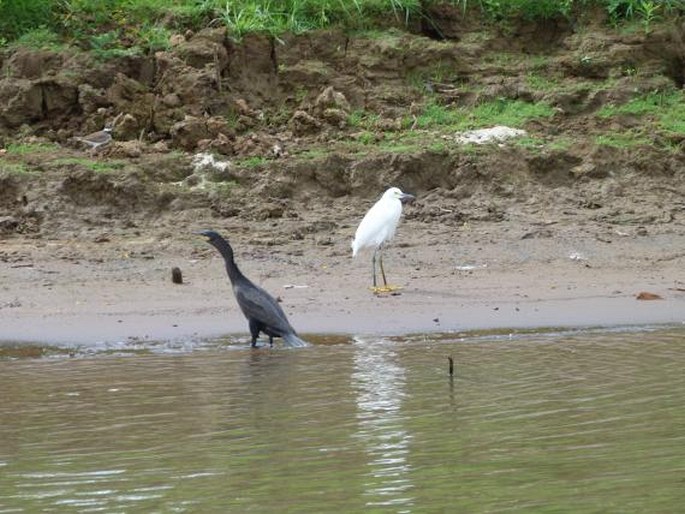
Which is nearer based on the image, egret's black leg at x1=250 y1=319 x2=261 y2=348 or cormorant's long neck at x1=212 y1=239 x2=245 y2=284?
egret's black leg at x1=250 y1=319 x2=261 y2=348

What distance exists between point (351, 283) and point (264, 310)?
1.82 m

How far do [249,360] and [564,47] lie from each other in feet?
22.3

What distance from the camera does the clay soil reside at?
10070mm

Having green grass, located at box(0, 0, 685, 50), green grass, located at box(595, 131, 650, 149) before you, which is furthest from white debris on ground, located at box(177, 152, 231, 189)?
green grass, located at box(595, 131, 650, 149)

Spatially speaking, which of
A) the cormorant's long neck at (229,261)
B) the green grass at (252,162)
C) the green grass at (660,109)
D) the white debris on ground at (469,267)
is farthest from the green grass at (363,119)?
the cormorant's long neck at (229,261)

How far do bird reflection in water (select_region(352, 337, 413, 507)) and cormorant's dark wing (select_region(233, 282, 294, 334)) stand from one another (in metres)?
0.51

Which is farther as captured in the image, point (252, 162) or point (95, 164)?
point (252, 162)

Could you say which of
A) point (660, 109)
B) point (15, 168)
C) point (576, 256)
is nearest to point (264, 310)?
point (576, 256)

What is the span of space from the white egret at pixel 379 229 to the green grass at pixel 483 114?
219 cm

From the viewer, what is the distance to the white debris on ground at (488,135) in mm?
12797

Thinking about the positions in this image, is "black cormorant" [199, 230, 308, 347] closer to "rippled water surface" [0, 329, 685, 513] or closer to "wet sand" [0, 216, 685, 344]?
"rippled water surface" [0, 329, 685, 513]

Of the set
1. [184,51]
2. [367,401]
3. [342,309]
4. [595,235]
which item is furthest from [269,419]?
[184,51]

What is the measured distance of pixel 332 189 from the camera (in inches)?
492

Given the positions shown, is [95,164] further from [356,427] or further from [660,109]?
[356,427]
